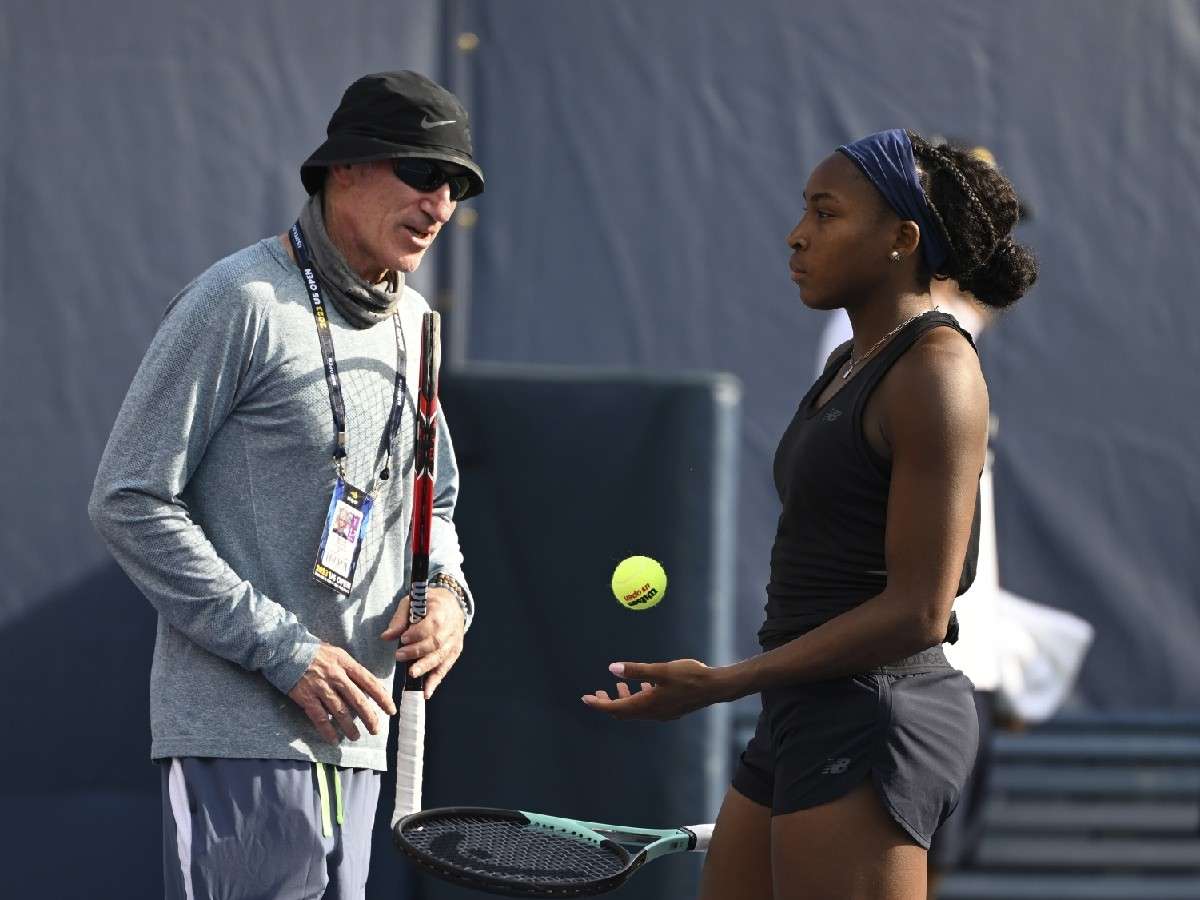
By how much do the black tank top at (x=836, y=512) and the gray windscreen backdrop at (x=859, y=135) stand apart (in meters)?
2.69

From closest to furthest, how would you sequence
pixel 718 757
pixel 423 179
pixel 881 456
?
pixel 881 456
pixel 423 179
pixel 718 757

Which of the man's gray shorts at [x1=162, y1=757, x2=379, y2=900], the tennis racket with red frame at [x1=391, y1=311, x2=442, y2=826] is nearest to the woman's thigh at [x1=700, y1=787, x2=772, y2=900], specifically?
the tennis racket with red frame at [x1=391, y1=311, x2=442, y2=826]

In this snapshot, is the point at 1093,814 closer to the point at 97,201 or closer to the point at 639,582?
the point at 639,582

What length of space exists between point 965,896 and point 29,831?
2.90 meters

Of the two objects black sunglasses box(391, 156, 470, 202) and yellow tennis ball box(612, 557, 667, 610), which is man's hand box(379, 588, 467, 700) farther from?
black sunglasses box(391, 156, 470, 202)

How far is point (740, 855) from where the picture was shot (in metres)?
2.67

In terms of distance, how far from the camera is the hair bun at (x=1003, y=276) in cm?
264

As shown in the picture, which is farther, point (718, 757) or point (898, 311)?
point (718, 757)

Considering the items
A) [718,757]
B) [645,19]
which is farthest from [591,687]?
[645,19]

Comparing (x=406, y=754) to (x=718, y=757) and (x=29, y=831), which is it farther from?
(x=29, y=831)

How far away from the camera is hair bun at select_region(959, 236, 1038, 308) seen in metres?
2.64

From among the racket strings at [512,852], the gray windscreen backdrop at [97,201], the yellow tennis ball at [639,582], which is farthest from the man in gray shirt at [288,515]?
the gray windscreen backdrop at [97,201]

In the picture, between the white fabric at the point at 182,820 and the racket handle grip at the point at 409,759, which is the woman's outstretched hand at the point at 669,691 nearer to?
the racket handle grip at the point at 409,759

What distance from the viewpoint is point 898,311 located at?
2.61m
